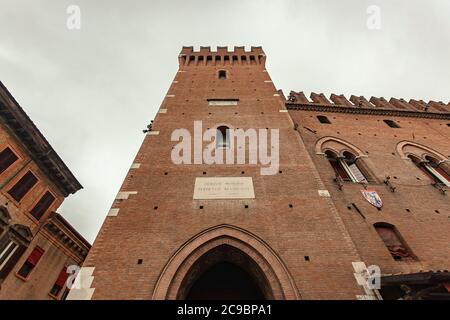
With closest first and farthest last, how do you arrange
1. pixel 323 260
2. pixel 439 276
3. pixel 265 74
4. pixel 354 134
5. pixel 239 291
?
pixel 439 276, pixel 323 260, pixel 239 291, pixel 354 134, pixel 265 74

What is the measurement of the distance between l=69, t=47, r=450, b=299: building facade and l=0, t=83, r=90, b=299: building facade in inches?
325

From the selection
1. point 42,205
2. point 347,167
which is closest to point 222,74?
point 347,167

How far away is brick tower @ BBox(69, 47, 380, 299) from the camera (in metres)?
5.14

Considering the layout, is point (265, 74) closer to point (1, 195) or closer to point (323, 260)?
point (323, 260)

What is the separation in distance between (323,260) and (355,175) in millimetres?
5731

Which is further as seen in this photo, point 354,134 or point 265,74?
point 265,74

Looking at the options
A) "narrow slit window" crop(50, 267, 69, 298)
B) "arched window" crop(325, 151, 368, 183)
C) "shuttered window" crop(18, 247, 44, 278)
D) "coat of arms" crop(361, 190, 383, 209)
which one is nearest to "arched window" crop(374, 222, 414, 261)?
"coat of arms" crop(361, 190, 383, 209)

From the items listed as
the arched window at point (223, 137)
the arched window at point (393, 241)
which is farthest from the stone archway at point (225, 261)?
the arched window at point (393, 241)

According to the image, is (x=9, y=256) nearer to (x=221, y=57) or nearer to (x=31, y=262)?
(x=31, y=262)

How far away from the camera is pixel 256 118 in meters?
10.3

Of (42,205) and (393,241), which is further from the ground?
(42,205)

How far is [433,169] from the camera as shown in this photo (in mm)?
10852

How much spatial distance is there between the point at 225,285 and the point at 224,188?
8.65 ft
